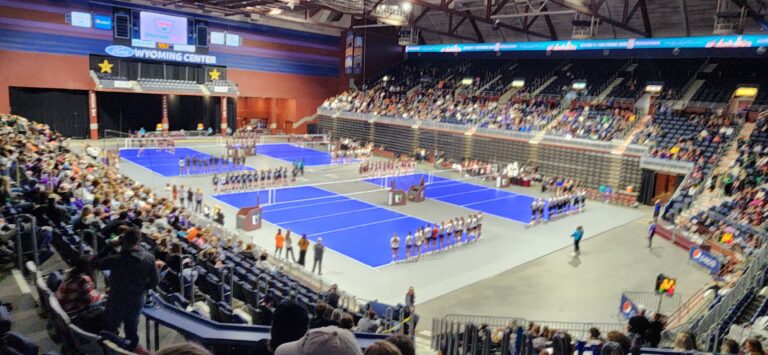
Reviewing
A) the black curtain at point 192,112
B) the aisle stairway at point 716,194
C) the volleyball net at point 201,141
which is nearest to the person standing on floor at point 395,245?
the aisle stairway at point 716,194

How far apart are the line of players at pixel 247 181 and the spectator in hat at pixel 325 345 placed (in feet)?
83.6

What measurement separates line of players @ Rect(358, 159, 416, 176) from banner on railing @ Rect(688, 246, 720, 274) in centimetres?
1915

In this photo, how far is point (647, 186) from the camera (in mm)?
30812

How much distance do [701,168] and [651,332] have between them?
23.2m

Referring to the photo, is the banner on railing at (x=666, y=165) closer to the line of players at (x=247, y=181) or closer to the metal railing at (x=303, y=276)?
the line of players at (x=247, y=181)

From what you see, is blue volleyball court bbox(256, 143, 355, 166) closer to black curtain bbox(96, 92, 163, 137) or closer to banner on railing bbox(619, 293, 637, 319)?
black curtain bbox(96, 92, 163, 137)

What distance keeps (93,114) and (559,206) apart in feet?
117

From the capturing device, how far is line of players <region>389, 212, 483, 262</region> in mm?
18312

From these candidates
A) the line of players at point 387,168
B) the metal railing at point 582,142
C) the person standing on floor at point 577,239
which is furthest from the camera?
the line of players at point 387,168

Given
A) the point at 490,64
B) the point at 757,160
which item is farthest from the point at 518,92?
the point at 757,160

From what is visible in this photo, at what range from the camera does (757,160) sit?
2458 centimetres

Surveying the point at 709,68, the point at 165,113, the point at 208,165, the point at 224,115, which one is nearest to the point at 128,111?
the point at 165,113

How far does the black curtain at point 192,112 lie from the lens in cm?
4750

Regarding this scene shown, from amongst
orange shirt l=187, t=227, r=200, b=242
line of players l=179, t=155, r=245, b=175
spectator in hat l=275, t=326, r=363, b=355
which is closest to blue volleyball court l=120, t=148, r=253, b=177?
line of players l=179, t=155, r=245, b=175
